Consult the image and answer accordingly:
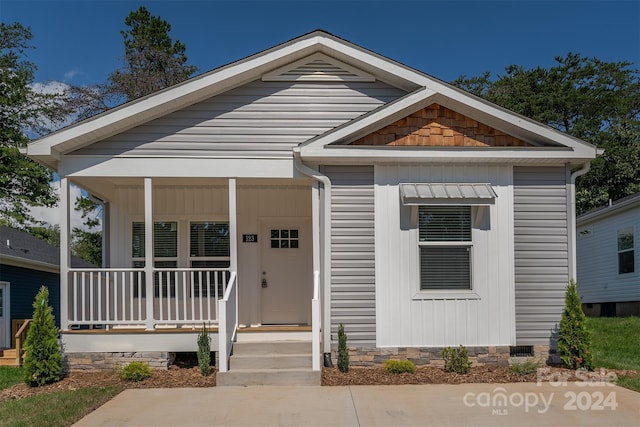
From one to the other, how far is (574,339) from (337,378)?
133 inches

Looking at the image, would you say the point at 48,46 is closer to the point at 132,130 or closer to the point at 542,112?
the point at 132,130

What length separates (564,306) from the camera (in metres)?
8.46

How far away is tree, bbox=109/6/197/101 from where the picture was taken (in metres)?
21.7

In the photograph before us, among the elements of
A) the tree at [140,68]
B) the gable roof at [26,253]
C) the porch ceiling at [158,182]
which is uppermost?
the tree at [140,68]

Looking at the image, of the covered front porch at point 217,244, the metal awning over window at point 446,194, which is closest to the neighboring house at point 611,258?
the metal awning over window at point 446,194

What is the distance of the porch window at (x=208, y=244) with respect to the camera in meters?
10.0

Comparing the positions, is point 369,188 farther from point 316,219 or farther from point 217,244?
point 217,244

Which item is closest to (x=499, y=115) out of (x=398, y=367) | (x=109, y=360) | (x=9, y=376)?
(x=398, y=367)

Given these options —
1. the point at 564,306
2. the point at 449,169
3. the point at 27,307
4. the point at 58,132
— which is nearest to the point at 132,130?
the point at 58,132

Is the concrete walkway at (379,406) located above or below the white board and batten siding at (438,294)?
below

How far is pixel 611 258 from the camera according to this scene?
57.1 ft

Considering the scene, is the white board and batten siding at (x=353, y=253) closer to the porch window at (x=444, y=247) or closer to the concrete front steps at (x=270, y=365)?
the concrete front steps at (x=270, y=365)

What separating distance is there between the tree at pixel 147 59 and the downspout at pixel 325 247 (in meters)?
15.1

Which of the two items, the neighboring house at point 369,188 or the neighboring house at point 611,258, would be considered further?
the neighboring house at point 611,258
